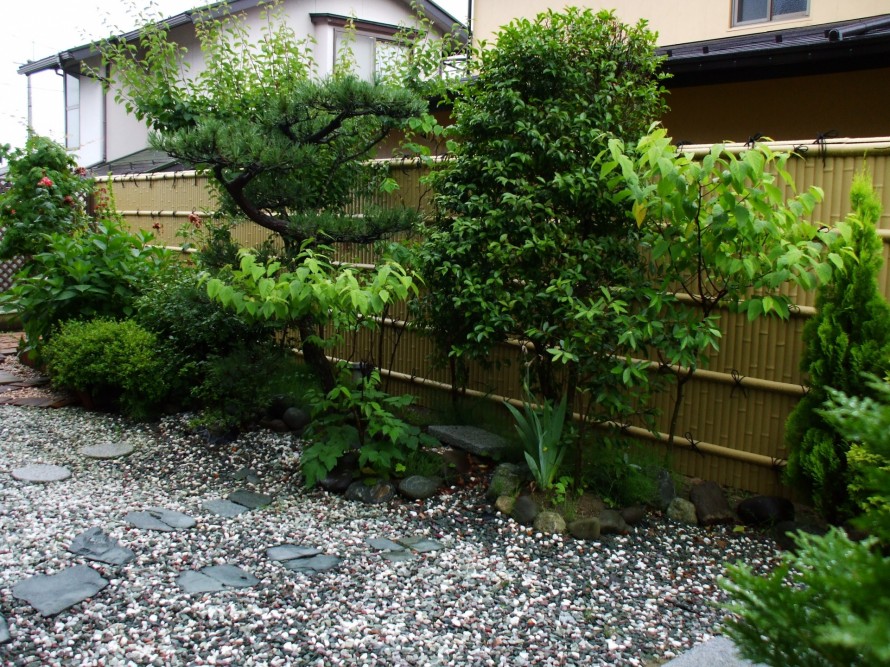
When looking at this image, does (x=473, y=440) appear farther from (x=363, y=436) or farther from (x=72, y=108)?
(x=72, y=108)

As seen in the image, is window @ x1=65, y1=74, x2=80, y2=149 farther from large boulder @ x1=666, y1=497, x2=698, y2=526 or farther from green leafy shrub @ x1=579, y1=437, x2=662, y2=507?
large boulder @ x1=666, y1=497, x2=698, y2=526

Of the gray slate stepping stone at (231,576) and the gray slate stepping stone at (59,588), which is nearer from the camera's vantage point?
the gray slate stepping stone at (59,588)

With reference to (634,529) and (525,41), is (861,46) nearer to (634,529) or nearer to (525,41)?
(525,41)

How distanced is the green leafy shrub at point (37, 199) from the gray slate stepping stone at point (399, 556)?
6114 millimetres

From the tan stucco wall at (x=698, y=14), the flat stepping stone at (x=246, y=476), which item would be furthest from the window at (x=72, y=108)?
the flat stepping stone at (x=246, y=476)

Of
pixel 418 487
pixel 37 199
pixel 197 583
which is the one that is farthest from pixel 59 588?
pixel 37 199

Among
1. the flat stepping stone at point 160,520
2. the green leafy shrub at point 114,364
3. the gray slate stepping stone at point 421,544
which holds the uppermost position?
the green leafy shrub at point 114,364

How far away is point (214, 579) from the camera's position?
350 cm

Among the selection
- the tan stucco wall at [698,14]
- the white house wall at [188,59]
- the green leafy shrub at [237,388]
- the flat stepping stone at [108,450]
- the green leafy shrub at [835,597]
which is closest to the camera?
the green leafy shrub at [835,597]

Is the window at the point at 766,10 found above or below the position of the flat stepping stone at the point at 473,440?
above

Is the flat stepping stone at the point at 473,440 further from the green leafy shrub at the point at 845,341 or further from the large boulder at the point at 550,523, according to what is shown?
the green leafy shrub at the point at 845,341

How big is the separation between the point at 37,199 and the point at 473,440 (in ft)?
19.8

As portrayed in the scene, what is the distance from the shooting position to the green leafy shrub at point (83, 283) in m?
7.07

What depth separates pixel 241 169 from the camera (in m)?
5.57
